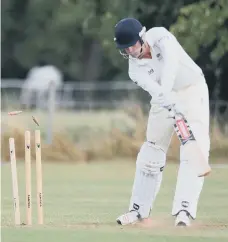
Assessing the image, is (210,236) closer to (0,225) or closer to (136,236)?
(136,236)

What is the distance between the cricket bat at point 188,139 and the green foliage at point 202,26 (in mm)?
9198

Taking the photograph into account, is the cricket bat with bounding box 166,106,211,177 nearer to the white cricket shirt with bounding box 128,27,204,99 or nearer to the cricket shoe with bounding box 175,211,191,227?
the white cricket shirt with bounding box 128,27,204,99

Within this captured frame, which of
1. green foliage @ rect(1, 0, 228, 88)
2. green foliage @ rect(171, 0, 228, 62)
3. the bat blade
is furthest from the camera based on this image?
green foliage @ rect(1, 0, 228, 88)

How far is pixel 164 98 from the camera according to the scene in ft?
30.9

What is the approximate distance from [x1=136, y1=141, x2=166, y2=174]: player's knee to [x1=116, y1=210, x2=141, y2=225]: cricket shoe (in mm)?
371

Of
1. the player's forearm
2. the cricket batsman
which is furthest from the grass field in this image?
the player's forearm

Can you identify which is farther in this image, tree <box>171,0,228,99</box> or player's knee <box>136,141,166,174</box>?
tree <box>171,0,228,99</box>

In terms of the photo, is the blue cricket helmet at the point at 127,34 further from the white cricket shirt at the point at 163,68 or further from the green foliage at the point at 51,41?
the green foliage at the point at 51,41

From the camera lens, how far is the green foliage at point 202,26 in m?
18.7

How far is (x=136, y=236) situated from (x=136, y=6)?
12.1 meters

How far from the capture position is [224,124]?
65.7 ft

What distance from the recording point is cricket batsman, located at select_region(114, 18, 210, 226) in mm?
9492

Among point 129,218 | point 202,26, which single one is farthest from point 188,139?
point 202,26

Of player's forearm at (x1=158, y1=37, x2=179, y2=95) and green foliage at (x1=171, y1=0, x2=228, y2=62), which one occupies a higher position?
green foliage at (x1=171, y1=0, x2=228, y2=62)
